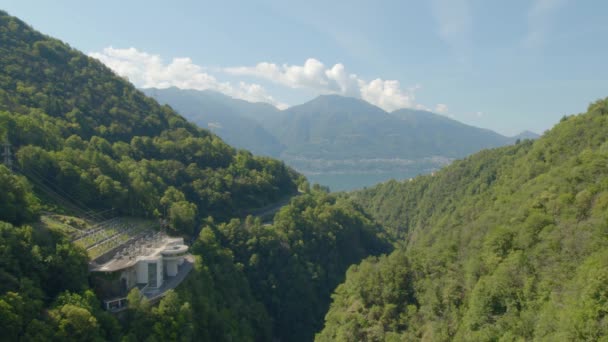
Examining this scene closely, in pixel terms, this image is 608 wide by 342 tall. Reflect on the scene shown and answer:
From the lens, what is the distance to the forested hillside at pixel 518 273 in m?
19.4

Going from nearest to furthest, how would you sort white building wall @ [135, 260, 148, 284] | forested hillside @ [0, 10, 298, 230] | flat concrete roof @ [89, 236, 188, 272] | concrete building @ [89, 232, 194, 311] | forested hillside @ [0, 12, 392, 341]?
forested hillside @ [0, 12, 392, 341] → concrete building @ [89, 232, 194, 311] → flat concrete roof @ [89, 236, 188, 272] → white building wall @ [135, 260, 148, 284] → forested hillside @ [0, 10, 298, 230]

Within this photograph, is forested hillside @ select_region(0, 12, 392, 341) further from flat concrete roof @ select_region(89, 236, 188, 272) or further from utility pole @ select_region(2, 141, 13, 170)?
flat concrete roof @ select_region(89, 236, 188, 272)

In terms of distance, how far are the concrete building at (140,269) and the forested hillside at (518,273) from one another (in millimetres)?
13148

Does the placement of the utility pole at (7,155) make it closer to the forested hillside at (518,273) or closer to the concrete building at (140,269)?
the concrete building at (140,269)

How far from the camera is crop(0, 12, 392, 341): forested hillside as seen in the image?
72.3 feet

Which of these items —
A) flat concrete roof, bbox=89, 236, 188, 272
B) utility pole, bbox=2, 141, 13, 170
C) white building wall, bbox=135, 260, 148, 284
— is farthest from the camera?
utility pole, bbox=2, 141, 13, 170

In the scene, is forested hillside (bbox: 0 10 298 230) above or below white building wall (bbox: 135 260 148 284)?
above

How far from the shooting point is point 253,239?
48.6 metres

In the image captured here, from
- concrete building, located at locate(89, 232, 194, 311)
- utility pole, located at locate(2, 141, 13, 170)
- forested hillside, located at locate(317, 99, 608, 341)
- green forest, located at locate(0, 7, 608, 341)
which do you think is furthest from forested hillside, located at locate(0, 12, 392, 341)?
forested hillside, located at locate(317, 99, 608, 341)

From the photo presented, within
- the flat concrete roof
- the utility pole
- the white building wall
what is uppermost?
the utility pole

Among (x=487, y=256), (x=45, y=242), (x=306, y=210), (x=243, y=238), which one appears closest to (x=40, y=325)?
(x=45, y=242)

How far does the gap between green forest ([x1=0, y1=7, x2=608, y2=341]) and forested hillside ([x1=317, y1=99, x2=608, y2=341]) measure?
0.11m

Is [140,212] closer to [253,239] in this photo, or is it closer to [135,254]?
[135,254]

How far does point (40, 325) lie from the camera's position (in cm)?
1864
